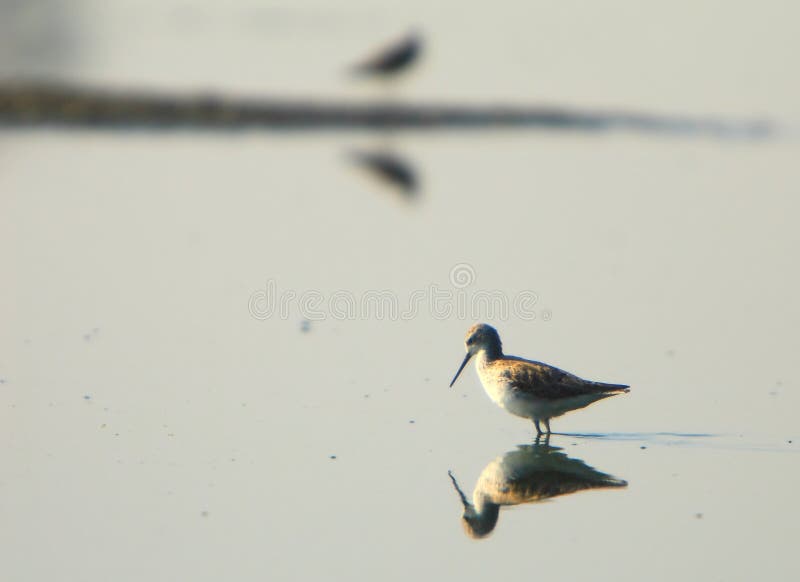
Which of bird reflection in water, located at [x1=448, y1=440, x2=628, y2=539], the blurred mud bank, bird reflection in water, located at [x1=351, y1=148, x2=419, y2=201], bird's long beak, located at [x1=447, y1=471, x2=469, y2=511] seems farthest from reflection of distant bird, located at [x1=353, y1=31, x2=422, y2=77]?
bird's long beak, located at [x1=447, y1=471, x2=469, y2=511]

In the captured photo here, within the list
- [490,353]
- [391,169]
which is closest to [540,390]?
[490,353]

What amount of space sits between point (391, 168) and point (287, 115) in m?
5.53

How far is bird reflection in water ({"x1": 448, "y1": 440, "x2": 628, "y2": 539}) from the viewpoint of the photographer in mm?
7852

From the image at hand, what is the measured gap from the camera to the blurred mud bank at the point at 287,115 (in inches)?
1036

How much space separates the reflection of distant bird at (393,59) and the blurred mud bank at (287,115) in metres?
0.78

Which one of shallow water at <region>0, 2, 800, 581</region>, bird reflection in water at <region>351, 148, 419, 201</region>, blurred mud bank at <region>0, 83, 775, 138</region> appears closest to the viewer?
shallow water at <region>0, 2, 800, 581</region>

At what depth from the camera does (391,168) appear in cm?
2200

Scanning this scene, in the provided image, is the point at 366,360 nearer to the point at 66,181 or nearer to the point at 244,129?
the point at 66,181

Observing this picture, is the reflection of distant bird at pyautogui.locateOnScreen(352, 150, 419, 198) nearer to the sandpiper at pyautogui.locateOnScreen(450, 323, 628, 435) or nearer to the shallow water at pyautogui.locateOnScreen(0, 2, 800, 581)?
the shallow water at pyautogui.locateOnScreen(0, 2, 800, 581)

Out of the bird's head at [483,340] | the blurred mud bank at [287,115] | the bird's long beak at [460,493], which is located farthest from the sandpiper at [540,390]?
the blurred mud bank at [287,115]

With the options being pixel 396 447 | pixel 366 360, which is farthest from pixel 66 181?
pixel 396 447

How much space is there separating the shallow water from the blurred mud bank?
203 cm

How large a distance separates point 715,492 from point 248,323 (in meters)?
4.94

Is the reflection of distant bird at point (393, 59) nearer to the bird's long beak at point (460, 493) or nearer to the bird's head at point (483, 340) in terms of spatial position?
the bird's head at point (483, 340)
